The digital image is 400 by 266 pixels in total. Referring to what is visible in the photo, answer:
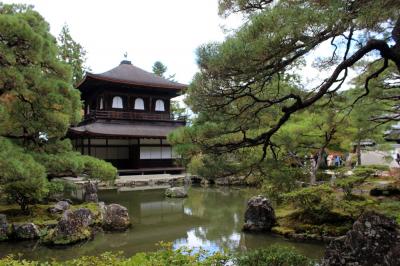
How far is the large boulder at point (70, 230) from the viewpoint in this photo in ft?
26.3

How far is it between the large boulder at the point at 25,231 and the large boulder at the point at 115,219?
165cm

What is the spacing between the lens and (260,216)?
29.9ft

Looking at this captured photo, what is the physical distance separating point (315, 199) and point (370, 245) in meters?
4.71

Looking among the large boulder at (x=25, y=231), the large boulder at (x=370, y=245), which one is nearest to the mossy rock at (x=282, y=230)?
the large boulder at (x=370, y=245)

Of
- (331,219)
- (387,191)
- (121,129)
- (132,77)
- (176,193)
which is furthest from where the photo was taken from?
(132,77)

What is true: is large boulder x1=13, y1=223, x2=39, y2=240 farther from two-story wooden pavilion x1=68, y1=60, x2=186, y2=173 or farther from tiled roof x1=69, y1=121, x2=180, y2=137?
two-story wooden pavilion x1=68, y1=60, x2=186, y2=173

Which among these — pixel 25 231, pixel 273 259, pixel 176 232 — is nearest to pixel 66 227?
pixel 25 231

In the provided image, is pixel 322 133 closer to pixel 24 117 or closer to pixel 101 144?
pixel 24 117

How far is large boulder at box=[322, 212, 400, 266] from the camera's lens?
13.1 ft

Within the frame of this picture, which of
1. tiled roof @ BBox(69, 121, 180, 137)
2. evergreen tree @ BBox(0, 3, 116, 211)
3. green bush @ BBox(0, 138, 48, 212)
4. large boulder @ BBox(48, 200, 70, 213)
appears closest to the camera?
green bush @ BBox(0, 138, 48, 212)

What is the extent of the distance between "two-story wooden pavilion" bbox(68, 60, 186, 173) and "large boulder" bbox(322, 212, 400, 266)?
17654mm

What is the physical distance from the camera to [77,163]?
30.6ft

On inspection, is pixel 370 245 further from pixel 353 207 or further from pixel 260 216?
pixel 260 216

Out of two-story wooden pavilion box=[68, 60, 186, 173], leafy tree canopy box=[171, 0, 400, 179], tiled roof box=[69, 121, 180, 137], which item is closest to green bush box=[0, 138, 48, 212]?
leafy tree canopy box=[171, 0, 400, 179]
